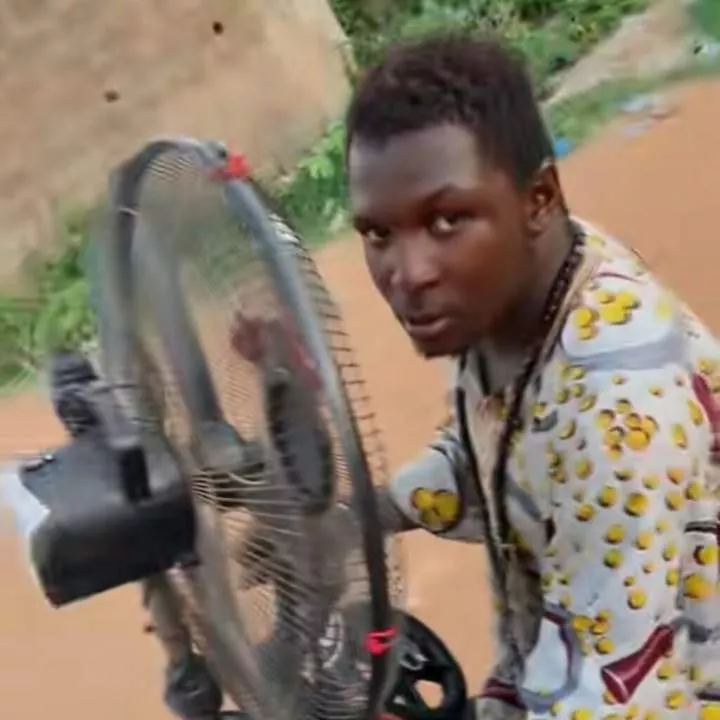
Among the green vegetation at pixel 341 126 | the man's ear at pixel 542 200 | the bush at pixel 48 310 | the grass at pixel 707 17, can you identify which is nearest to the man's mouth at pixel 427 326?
the man's ear at pixel 542 200

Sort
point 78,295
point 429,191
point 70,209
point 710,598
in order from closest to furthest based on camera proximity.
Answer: point 429,191 → point 710,598 → point 78,295 → point 70,209

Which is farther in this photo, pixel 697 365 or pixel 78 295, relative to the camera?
pixel 78 295

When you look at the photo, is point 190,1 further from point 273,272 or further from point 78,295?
point 273,272

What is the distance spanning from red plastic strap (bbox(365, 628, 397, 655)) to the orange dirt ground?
1412mm

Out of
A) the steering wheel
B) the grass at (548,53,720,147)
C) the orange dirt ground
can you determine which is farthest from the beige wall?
the steering wheel

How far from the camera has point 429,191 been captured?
4.12 feet

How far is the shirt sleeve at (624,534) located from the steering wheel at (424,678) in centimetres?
33

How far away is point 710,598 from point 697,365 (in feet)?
0.61

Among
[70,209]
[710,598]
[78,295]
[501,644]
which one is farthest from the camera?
[70,209]

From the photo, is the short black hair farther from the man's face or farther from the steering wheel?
the steering wheel

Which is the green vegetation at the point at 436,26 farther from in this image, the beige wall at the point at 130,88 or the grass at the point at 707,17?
the grass at the point at 707,17

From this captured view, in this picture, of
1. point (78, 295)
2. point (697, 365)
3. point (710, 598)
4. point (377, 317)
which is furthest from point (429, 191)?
point (78, 295)

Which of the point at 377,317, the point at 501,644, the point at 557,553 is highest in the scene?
the point at 557,553

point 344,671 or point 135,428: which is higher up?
point 135,428
